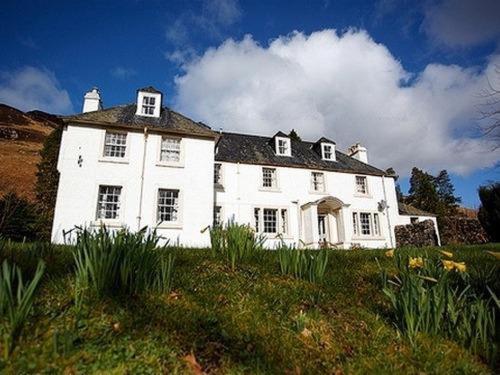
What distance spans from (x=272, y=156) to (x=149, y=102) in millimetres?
8606

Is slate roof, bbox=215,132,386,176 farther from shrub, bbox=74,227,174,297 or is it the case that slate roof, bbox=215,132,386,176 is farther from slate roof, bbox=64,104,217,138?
shrub, bbox=74,227,174,297

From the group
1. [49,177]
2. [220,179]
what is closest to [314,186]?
[220,179]

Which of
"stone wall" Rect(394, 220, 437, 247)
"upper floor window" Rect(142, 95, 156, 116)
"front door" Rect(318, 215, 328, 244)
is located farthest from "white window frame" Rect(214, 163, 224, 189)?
"stone wall" Rect(394, 220, 437, 247)

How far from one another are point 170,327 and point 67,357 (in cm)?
83

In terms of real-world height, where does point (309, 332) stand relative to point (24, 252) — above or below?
below

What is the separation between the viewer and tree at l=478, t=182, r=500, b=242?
14.1 m

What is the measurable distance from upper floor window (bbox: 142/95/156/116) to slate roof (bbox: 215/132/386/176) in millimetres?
4644

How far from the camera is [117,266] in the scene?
10.2ft

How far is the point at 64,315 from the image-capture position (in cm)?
281

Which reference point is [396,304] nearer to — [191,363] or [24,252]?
[191,363]

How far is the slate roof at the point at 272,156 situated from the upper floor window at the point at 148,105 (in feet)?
15.2

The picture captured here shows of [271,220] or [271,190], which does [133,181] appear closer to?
[271,190]

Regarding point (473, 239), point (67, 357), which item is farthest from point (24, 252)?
point (473, 239)

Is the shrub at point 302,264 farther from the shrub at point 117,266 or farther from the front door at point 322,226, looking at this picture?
the front door at point 322,226
